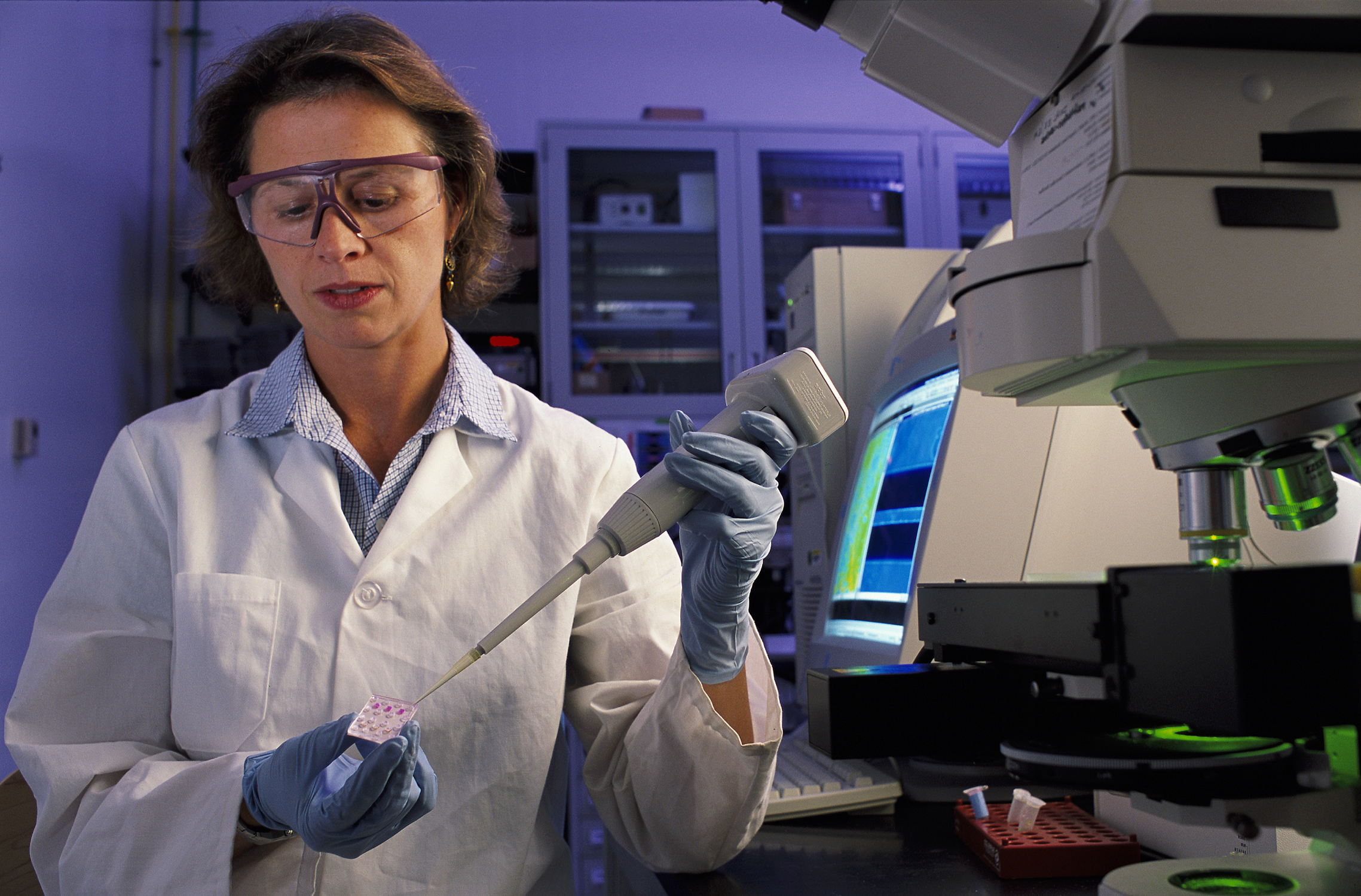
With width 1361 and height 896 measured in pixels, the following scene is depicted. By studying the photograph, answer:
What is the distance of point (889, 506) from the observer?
1461mm

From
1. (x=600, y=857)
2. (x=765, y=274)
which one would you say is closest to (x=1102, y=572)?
(x=600, y=857)

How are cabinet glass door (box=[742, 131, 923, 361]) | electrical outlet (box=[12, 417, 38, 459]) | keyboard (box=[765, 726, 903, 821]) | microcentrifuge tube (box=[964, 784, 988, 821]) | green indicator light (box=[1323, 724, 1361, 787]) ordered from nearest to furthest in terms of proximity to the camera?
1. green indicator light (box=[1323, 724, 1361, 787])
2. microcentrifuge tube (box=[964, 784, 988, 821])
3. keyboard (box=[765, 726, 903, 821])
4. electrical outlet (box=[12, 417, 38, 459])
5. cabinet glass door (box=[742, 131, 923, 361])

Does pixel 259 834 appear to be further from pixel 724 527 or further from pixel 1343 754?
pixel 1343 754

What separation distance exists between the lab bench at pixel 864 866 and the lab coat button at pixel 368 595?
1.32 ft

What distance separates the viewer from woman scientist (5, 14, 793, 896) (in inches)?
34.6

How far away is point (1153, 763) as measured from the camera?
0.51 m

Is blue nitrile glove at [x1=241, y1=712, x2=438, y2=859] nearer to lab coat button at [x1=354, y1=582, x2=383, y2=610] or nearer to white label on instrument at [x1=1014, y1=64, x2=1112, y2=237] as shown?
lab coat button at [x1=354, y1=582, x2=383, y2=610]

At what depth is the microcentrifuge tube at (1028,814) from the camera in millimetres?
830

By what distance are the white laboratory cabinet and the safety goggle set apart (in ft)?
7.19

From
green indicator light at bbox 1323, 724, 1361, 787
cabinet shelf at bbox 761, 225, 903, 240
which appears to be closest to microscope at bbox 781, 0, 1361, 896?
green indicator light at bbox 1323, 724, 1361, 787

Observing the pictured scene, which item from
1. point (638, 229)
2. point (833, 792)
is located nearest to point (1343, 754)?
point (833, 792)

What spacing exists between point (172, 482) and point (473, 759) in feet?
1.48

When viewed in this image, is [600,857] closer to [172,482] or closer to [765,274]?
[172,482]

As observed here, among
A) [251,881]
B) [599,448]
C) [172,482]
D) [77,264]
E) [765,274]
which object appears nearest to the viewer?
[251,881]
